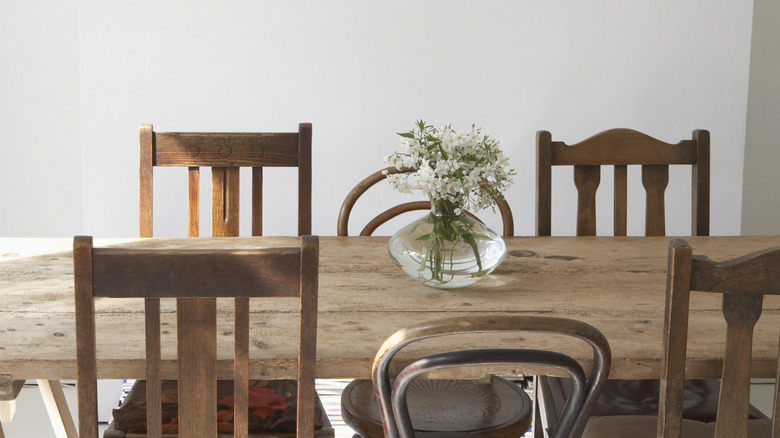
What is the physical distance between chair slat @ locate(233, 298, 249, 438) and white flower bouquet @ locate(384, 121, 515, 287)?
55 centimetres

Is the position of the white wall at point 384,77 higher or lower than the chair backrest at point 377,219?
higher

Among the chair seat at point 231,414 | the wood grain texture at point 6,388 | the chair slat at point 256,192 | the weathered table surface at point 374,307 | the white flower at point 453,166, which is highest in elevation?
the white flower at point 453,166

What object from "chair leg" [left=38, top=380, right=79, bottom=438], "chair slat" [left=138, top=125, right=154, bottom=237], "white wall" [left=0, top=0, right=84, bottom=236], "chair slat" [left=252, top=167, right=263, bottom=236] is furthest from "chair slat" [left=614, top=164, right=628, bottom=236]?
"white wall" [left=0, top=0, right=84, bottom=236]

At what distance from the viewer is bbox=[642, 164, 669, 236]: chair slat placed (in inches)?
→ 94.3

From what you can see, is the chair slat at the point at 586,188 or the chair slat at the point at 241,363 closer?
the chair slat at the point at 241,363

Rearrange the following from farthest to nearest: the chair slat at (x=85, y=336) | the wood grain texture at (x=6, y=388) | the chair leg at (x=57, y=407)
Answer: the chair leg at (x=57, y=407) < the wood grain texture at (x=6, y=388) < the chair slat at (x=85, y=336)

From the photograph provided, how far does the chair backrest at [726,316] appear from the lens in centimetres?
122

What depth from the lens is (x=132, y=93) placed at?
117 inches

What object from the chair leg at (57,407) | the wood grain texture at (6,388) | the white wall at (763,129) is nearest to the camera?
the wood grain texture at (6,388)

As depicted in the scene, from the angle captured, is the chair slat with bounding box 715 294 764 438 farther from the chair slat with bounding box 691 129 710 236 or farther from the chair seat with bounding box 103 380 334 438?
the chair slat with bounding box 691 129 710 236

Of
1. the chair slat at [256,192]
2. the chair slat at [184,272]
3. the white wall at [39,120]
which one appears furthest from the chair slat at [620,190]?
the white wall at [39,120]

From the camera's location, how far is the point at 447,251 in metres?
1.81

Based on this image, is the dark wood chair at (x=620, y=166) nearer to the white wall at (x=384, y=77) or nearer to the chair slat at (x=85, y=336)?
the white wall at (x=384, y=77)

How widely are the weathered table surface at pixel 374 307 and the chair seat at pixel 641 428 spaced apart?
243mm
